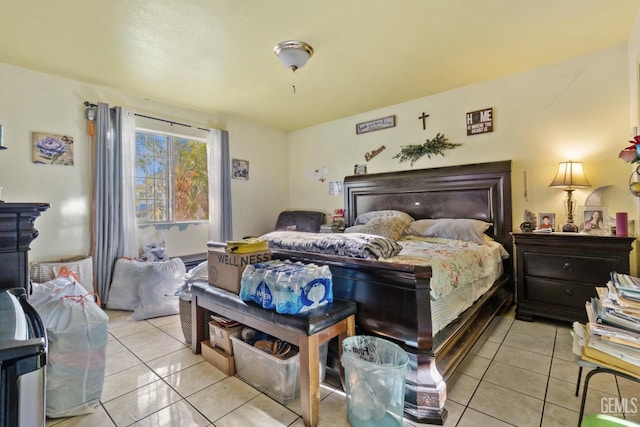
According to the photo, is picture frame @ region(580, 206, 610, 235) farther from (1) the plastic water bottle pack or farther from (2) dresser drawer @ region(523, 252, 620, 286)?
(1) the plastic water bottle pack

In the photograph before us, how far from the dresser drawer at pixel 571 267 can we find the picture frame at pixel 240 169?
149 inches

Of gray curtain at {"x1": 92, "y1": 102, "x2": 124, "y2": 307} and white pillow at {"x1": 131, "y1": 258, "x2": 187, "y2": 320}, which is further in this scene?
gray curtain at {"x1": 92, "y1": 102, "x2": 124, "y2": 307}

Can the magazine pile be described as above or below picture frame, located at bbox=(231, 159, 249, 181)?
below

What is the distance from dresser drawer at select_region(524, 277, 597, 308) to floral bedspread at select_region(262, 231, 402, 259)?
164 centimetres

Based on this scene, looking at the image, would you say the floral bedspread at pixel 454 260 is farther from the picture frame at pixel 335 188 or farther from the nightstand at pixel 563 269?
the picture frame at pixel 335 188

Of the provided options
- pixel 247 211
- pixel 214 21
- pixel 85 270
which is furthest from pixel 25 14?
pixel 247 211

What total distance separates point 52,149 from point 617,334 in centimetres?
448

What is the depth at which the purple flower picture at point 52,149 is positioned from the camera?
2914mm

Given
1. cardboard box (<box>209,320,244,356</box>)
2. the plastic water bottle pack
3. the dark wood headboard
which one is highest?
the dark wood headboard

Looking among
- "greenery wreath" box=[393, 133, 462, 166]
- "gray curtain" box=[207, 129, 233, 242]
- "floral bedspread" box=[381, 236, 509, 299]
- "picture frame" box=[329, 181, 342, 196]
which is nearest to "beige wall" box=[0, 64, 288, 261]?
"gray curtain" box=[207, 129, 233, 242]

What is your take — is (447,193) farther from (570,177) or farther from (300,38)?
(300,38)

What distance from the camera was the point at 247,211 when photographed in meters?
4.74

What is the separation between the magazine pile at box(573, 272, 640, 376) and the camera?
1.18 metres

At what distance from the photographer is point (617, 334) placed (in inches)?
48.3
